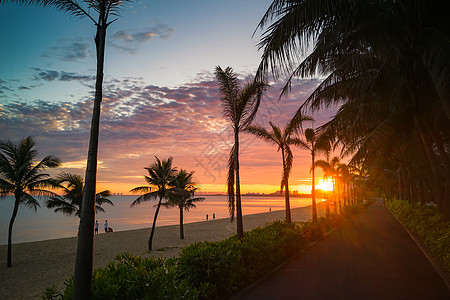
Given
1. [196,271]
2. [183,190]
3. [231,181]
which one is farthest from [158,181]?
[196,271]

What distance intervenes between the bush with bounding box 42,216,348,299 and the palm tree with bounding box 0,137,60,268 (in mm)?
16059

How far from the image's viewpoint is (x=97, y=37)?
580 cm

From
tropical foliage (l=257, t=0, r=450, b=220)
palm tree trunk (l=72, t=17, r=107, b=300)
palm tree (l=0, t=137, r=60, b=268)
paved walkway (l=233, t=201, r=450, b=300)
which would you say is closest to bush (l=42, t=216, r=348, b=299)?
palm tree trunk (l=72, t=17, r=107, b=300)

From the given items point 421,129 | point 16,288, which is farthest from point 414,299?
point 16,288

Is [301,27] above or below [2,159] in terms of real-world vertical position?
above

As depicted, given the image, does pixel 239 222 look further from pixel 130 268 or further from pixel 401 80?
pixel 401 80

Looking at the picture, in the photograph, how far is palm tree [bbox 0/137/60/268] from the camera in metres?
20.6

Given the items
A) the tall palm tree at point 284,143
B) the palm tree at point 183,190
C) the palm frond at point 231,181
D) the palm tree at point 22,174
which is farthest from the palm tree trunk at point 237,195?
the palm tree at point 183,190

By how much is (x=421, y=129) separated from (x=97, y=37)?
15620mm

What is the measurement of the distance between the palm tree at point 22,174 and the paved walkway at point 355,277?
64.0 feet

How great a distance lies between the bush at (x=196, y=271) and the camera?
5.14 meters

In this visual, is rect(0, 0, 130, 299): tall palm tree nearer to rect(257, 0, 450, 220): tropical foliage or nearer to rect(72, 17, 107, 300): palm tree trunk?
rect(72, 17, 107, 300): palm tree trunk

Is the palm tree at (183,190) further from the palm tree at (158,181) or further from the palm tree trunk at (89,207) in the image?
the palm tree trunk at (89,207)

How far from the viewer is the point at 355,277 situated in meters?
9.30
